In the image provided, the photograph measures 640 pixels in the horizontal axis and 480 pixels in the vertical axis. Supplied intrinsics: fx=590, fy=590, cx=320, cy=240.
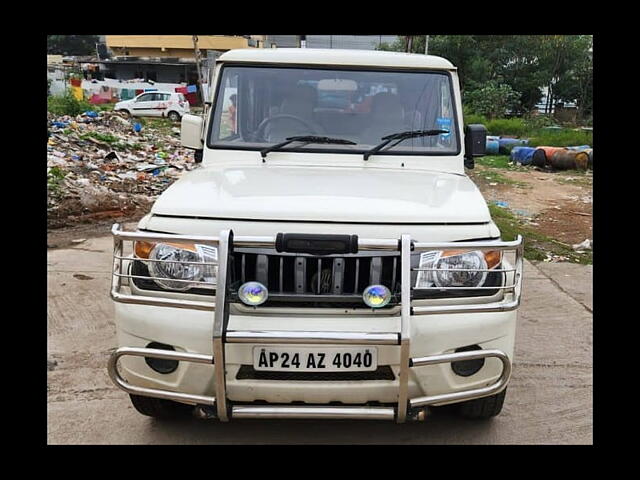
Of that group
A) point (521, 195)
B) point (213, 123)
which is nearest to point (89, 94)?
point (521, 195)

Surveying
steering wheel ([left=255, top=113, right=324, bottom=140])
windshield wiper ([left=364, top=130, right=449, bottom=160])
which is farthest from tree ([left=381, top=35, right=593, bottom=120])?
steering wheel ([left=255, top=113, right=324, bottom=140])

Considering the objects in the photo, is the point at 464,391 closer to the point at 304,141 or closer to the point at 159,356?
the point at 159,356

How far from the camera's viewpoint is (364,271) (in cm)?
273

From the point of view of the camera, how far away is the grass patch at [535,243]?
7148mm

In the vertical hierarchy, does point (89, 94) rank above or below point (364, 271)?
above

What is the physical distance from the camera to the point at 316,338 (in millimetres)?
2447

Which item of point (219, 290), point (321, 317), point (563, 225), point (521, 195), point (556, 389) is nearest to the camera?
point (219, 290)

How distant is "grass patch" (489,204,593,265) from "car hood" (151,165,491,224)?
3.93 metres

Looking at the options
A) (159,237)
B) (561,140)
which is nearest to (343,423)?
(159,237)

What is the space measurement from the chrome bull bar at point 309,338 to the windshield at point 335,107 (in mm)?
1477

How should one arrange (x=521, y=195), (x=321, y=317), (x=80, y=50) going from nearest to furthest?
(x=321, y=317)
(x=521, y=195)
(x=80, y=50)

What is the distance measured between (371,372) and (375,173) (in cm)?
136

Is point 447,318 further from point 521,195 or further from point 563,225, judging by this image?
point 521,195

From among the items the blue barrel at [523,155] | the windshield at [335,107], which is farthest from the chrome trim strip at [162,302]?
the blue barrel at [523,155]
